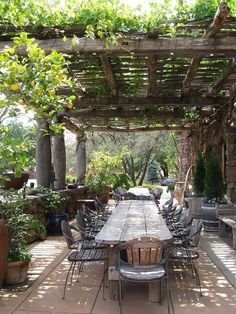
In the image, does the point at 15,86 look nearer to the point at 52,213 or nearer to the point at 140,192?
the point at 52,213

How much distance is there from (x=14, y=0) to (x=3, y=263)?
9.31 ft

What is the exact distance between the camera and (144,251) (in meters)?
3.48

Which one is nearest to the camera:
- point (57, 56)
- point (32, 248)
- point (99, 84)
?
point (57, 56)

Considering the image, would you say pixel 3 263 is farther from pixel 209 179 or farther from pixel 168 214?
pixel 209 179

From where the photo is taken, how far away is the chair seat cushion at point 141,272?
3.24 metres

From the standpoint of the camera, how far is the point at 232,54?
16.4 feet

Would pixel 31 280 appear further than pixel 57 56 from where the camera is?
Yes

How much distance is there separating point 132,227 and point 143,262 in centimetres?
88

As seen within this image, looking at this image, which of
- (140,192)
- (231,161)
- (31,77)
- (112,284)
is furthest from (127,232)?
(140,192)

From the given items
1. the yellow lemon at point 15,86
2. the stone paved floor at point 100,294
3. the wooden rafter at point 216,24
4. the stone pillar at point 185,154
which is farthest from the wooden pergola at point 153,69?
the stone pillar at point 185,154

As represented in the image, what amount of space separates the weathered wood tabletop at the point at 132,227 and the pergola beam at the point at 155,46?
207cm

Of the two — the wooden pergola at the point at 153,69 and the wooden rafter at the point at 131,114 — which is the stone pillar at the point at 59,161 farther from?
the wooden rafter at the point at 131,114

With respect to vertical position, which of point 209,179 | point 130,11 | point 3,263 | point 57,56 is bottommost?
point 3,263

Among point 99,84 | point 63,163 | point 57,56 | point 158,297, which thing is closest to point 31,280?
point 158,297
